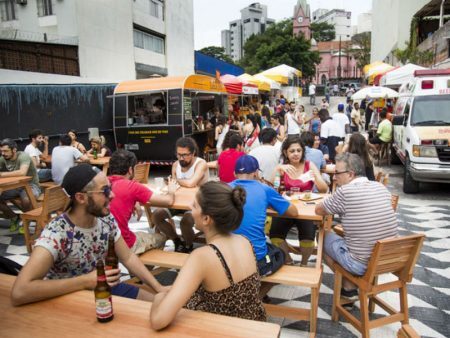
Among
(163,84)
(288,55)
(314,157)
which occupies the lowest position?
(314,157)

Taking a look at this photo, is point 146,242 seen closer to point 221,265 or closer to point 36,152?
point 221,265

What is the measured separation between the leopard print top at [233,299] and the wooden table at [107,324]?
0.59 ft

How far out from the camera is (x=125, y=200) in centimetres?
349

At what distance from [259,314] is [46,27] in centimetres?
1635

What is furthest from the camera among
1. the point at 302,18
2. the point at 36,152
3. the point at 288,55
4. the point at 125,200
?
the point at 302,18

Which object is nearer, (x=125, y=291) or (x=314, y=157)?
(x=125, y=291)

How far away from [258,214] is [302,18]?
93901mm

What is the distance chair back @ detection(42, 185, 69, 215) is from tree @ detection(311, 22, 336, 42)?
102092 millimetres

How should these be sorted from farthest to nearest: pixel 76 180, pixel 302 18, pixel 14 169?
pixel 302 18, pixel 14 169, pixel 76 180

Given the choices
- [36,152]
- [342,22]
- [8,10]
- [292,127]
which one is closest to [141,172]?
[36,152]

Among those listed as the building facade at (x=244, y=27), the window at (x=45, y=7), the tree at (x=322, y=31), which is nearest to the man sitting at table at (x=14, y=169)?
the window at (x=45, y=7)

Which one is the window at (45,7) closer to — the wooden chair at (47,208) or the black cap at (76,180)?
the wooden chair at (47,208)

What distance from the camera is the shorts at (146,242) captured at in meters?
3.68

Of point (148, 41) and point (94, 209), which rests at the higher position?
point (148, 41)
